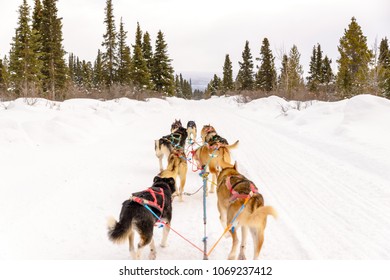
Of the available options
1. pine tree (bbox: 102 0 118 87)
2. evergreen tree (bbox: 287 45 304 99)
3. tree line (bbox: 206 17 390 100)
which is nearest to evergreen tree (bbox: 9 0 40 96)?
pine tree (bbox: 102 0 118 87)

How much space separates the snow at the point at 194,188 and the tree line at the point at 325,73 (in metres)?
12.4

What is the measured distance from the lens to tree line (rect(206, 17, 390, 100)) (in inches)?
830

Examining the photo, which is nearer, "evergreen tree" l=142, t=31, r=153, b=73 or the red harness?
the red harness

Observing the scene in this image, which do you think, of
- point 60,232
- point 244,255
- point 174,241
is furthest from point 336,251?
point 60,232

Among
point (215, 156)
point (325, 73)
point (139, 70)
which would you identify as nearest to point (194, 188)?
point (215, 156)

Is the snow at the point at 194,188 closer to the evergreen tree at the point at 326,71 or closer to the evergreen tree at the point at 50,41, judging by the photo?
the evergreen tree at the point at 50,41

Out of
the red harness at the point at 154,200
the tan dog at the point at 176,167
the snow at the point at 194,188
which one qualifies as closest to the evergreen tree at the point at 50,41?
the snow at the point at 194,188

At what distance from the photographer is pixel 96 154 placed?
25.1 feet

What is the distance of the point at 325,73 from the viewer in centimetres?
5044

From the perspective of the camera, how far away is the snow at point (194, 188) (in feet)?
10.9

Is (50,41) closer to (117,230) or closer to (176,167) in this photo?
(176,167)

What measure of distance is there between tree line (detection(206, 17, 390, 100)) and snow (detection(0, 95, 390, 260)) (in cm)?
1244

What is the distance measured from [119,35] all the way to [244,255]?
121 ft

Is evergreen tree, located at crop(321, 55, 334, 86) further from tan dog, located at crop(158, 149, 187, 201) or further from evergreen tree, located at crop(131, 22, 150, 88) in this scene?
tan dog, located at crop(158, 149, 187, 201)
